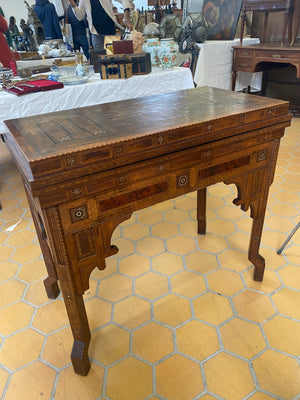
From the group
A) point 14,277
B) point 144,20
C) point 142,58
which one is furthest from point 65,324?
point 144,20

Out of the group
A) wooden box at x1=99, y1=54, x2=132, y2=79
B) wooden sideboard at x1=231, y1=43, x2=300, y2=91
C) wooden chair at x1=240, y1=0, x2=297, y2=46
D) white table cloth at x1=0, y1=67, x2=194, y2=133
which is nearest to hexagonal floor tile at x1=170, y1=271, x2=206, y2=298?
white table cloth at x1=0, y1=67, x2=194, y2=133

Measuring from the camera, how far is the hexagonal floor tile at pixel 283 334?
1.33 m

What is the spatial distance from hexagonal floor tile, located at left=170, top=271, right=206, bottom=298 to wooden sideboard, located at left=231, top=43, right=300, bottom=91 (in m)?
2.95

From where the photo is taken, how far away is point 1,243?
2172 millimetres

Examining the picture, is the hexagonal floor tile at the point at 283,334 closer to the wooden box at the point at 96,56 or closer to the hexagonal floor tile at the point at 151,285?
the hexagonal floor tile at the point at 151,285

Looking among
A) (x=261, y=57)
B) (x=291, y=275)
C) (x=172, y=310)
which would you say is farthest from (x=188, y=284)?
(x=261, y=57)

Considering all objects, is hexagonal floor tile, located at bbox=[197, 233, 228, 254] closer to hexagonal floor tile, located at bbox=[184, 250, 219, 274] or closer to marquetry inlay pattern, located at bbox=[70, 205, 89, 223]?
hexagonal floor tile, located at bbox=[184, 250, 219, 274]

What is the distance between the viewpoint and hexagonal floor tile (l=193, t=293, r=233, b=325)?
1.49 meters

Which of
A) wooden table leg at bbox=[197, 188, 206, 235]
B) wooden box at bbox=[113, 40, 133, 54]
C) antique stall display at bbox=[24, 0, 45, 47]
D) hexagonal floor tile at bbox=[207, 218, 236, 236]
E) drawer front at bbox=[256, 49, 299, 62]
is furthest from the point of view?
antique stall display at bbox=[24, 0, 45, 47]

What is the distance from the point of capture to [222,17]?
3965mm

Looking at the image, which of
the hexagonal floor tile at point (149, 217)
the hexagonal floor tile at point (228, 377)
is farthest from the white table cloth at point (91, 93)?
the hexagonal floor tile at point (228, 377)

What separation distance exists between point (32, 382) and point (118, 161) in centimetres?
99

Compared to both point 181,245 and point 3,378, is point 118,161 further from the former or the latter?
point 181,245

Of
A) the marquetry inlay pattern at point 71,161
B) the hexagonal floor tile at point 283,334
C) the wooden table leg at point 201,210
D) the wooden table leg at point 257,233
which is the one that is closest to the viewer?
the marquetry inlay pattern at point 71,161
